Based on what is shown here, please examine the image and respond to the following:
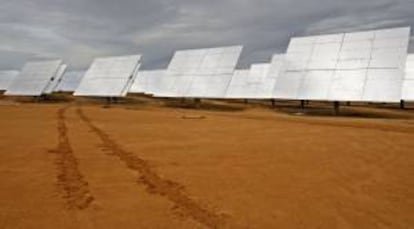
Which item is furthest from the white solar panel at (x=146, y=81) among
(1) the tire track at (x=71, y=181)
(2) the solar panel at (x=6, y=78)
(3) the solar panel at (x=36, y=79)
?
(1) the tire track at (x=71, y=181)

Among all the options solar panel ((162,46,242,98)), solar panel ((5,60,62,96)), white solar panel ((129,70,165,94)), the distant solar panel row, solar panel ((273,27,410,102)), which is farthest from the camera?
white solar panel ((129,70,165,94))

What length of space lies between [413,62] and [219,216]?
2504 cm

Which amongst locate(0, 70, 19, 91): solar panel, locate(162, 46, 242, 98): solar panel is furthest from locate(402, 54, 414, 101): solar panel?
locate(0, 70, 19, 91): solar panel

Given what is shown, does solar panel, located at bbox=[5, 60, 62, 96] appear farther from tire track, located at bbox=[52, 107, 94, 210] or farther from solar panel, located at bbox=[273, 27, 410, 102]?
tire track, located at bbox=[52, 107, 94, 210]

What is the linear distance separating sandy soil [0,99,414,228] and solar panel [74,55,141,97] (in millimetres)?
16742

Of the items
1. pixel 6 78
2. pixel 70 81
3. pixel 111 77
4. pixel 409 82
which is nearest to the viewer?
pixel 409 82

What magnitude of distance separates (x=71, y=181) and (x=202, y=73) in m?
18.7

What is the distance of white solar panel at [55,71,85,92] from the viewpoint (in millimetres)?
52000

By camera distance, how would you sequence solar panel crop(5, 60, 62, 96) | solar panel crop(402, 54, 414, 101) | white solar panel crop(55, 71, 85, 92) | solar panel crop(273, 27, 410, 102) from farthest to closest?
white solar panel crop(55, 71, 85, 92), solar panel crop(5, 60, 62, 96), solar panel crop(402, 54, 414, 101), solar panel crop(273, 27, 410, 102)

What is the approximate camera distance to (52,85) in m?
33.1

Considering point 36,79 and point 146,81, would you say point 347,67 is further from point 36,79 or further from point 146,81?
point 146,81

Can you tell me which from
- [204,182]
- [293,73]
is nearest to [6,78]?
[293,73]

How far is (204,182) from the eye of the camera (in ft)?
17.6

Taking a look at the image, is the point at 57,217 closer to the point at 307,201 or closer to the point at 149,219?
the point at 149,219
